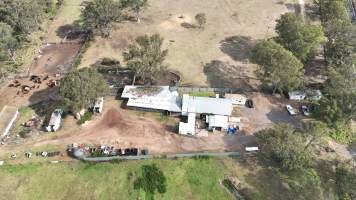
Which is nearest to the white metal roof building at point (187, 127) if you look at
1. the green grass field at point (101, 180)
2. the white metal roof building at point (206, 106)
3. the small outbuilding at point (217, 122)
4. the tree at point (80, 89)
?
the white metal roof building at point (206, 106)

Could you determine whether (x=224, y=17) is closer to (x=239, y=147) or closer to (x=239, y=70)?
(x=239, y=70)

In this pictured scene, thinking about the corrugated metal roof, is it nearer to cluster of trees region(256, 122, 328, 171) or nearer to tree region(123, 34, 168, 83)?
cluster of trees region(256, 122, 328, 171)

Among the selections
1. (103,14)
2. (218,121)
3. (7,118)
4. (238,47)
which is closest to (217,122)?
(218,121)

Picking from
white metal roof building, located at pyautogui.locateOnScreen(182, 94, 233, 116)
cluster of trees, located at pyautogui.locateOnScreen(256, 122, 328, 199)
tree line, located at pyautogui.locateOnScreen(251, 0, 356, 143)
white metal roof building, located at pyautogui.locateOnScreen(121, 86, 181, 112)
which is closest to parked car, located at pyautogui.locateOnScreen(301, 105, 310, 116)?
tree line, located at pyautogui.locateOnScreen(251, 0, 356, 143)

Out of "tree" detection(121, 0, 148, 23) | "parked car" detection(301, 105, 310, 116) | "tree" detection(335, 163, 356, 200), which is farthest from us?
"tree" detection(121, 0, 148, 23)

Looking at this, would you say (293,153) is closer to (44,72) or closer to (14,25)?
(44,72)

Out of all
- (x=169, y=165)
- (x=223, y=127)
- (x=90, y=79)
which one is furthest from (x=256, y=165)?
(x=90, y=79)
